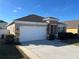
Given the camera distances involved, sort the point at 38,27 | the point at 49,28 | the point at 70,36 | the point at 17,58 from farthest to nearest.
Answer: the point at 70,36
the point at 49,28
the point at 38,27
the point at 17,58

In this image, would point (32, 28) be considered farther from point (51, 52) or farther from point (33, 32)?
point (51, 52)

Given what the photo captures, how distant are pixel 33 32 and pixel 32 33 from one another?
0.25 metres

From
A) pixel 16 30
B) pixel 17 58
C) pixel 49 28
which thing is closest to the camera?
pixel 17 58

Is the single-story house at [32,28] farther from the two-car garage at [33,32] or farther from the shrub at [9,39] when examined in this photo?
the shrub at [9,39]

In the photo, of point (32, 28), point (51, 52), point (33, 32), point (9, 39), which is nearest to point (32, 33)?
point (33, 32)

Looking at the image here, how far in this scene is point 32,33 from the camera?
16.2m

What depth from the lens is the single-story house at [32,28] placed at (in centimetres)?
1512

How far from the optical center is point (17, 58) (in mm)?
7344

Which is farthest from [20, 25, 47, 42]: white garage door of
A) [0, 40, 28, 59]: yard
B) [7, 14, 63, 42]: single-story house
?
[0, 40, 28, 59]: yard

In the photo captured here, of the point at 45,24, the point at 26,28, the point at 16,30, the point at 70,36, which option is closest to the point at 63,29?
the point at 70,36

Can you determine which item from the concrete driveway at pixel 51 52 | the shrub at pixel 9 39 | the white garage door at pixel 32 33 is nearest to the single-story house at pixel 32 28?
the white garage door at pixel 32 33

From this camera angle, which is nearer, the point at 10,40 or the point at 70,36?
the point at 10,40

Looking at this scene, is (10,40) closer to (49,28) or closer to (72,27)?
(49,28)

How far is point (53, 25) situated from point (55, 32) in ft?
4.67
